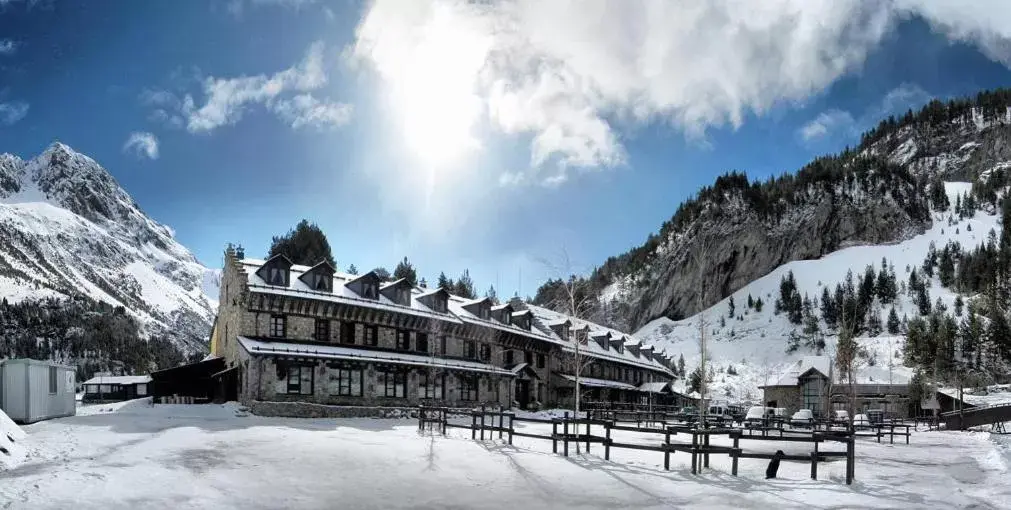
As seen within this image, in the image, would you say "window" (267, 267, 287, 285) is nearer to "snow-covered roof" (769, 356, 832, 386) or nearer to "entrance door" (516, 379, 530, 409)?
"entrance door" (516, 379, 530, 409)

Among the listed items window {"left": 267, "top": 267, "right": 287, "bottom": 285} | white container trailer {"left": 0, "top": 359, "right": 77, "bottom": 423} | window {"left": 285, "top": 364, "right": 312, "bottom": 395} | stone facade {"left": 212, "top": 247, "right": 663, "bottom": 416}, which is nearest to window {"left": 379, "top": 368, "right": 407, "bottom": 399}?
stone facade {"left": 212, "top": 247, "right": 663, "bottom": 416}

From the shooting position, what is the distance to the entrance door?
223ft

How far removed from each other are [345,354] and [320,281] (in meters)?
5.88

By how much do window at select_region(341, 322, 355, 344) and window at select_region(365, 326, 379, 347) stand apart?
4.39ft

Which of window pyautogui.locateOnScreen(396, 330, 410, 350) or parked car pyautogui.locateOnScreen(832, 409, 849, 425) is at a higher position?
window pyautogui.locateOnScreen(396, 330, 410, 350)

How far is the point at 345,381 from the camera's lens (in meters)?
50.6

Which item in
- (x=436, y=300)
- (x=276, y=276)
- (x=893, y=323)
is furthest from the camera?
(x=893, y=323)

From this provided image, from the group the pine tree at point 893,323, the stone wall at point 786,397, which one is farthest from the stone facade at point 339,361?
the pine tree at point 893,323

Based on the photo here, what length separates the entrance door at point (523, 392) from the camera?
67.9 metres

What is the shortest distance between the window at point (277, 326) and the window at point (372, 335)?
688 centimetres

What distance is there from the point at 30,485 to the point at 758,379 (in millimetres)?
139752

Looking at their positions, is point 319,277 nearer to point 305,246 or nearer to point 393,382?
point 393,382

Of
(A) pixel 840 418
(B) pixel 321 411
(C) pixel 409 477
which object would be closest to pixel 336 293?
(B) pixel 321 411

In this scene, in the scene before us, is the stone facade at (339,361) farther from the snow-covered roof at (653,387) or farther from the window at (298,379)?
the snow-covered roof at (653,387)
